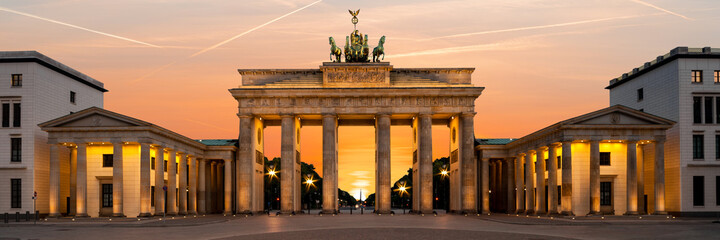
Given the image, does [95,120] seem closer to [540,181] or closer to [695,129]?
[540,181]

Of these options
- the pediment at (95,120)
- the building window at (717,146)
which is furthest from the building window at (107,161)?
the building window at (717,146)

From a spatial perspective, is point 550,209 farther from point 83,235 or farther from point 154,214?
point 83,235

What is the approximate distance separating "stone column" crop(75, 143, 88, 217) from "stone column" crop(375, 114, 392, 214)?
1354 inches

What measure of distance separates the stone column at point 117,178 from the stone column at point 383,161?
104 feet

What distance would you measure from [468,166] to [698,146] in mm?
26782

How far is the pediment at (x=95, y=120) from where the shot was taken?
235 ft

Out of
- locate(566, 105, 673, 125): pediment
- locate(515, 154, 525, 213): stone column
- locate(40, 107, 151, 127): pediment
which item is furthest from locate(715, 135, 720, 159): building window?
locate(40, 107, 151, 127): pediment

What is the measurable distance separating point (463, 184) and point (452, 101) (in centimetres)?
1036

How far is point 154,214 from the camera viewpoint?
77.8m

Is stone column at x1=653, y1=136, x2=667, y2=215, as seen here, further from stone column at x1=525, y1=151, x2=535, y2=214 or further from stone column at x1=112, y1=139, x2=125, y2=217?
stone column at x1=112, y1=139, x2=125, y2=217

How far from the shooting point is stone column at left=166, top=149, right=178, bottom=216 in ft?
264

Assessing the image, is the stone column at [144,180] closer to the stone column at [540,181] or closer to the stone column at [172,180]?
the stone column at [172,180]

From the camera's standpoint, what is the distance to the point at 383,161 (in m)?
91.4

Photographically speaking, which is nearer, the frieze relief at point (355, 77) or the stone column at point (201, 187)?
the stone column at point (201, 187)
